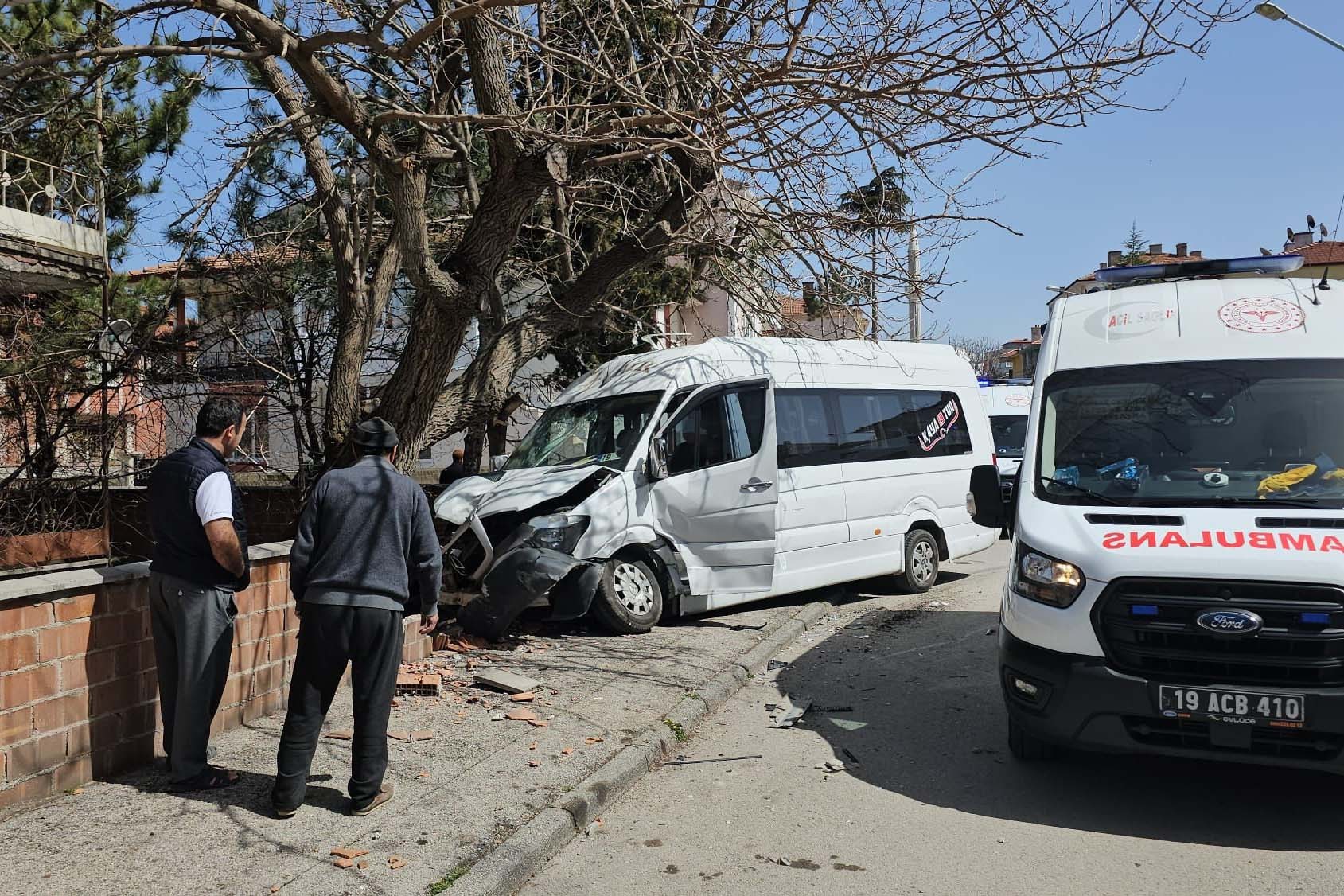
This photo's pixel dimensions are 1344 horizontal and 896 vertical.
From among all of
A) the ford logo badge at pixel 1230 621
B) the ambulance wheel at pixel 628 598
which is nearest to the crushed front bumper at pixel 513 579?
the ambulance wheel at pixel 628 598

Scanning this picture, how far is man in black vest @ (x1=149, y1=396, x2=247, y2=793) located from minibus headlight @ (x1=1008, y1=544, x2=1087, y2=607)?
373 cm

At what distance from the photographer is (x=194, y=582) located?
4809mm

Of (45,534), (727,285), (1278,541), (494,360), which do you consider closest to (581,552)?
(494,360)

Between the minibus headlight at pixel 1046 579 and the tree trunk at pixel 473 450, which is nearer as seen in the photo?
the minibus headlight at pixel 1046 579

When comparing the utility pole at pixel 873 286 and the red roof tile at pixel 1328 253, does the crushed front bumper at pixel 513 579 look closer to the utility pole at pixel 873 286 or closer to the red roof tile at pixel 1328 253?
the utility pole at pixel 873 286

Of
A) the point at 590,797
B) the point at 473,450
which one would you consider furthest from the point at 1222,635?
the point at 473,450

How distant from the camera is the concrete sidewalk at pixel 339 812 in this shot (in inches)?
157

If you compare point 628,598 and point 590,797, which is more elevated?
point 628,598

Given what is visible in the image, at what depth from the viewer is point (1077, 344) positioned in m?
6.12

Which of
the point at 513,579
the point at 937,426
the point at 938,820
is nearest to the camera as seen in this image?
the point at 938,820

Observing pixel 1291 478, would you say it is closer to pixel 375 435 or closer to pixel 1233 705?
pixel 1233 705

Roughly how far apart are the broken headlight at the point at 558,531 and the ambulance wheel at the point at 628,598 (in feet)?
1.45

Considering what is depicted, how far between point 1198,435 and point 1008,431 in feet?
47.8

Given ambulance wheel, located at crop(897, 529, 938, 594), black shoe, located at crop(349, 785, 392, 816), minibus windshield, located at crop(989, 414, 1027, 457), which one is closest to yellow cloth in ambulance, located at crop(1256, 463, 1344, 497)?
black shoe, located at crop(349, 785, 392, 816)
